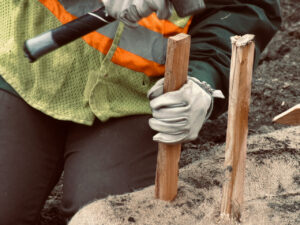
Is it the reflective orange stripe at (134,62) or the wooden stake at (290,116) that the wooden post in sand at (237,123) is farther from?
the reflective orange stripe at (134,62)

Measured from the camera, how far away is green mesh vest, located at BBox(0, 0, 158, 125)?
5.21 feet

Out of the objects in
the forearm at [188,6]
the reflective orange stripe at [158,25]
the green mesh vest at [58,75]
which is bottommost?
the green mesh vest at [58,75]

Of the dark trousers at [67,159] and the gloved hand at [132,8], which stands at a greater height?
the gloved hand at [132,8]

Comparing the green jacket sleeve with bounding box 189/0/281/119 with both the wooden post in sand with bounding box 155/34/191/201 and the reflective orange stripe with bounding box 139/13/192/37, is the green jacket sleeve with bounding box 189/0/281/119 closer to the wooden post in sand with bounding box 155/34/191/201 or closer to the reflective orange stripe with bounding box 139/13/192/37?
the reflective orange stripe with bounding box 139/13/192/37

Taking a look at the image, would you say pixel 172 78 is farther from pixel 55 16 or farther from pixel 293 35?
pixel 293 35

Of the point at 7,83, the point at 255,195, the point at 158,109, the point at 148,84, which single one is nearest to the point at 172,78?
the point at 158,109

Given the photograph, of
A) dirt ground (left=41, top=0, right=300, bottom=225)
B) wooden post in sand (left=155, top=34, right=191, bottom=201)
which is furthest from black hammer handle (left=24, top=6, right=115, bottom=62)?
dirt ground (left=41, top=0, right=300, bottom=225)

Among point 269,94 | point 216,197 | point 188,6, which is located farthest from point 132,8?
point 269,94

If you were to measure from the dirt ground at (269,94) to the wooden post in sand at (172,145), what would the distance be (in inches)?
16.8

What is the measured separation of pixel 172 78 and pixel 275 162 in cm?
50

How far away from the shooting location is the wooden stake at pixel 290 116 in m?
1.24

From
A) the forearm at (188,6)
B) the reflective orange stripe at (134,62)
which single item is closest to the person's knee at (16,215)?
the reflective orange stripe at (134,62)

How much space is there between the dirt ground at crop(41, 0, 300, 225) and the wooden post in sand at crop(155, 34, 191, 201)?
43 centimetres


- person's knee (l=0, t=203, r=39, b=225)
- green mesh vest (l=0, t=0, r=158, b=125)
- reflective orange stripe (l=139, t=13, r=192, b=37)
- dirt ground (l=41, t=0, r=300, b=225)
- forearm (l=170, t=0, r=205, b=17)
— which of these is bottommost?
dirt ground (l=41, t=0, r=300, b=225)
